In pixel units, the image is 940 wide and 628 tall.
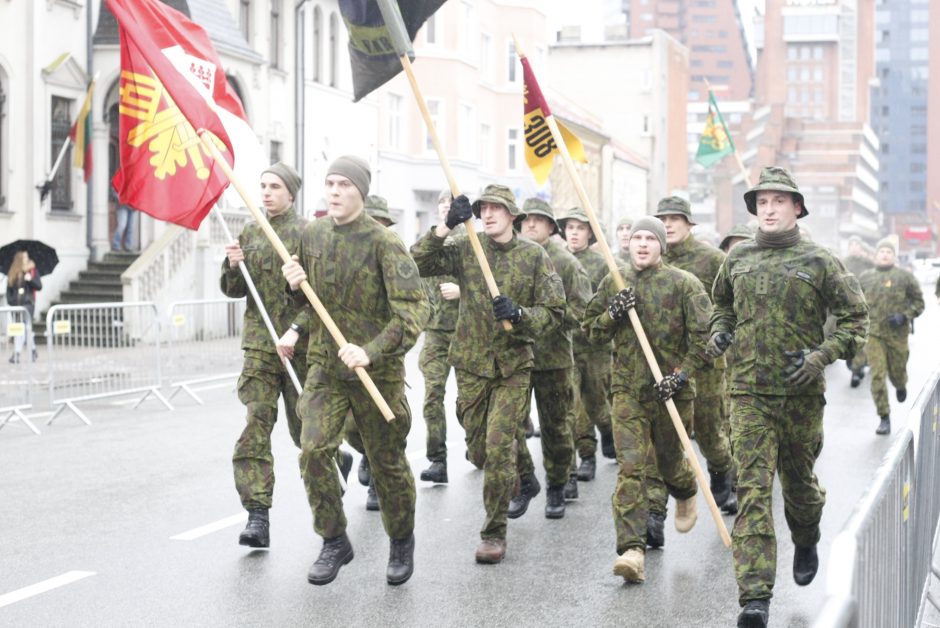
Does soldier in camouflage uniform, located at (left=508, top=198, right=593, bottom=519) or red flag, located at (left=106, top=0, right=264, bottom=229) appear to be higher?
red flag, located at (left=106, top=0, right=264, bottom=229)

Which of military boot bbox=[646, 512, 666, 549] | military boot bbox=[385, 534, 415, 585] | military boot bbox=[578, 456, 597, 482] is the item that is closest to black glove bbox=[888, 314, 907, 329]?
military boot bbox=[578, 456, 597, 482]

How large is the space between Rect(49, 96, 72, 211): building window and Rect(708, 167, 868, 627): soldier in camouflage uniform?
20266mm

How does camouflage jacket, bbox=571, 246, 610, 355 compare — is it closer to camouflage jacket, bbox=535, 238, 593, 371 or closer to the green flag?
camouflage jacket, bbox=535, 238, 593, 371

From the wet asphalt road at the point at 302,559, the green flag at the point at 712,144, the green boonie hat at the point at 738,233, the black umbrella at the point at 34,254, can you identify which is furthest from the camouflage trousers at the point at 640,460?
the green flag at the point at 712,144

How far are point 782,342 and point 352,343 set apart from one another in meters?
2.02

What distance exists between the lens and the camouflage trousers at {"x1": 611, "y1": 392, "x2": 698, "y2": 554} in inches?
284

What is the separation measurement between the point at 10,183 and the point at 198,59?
52.0ft

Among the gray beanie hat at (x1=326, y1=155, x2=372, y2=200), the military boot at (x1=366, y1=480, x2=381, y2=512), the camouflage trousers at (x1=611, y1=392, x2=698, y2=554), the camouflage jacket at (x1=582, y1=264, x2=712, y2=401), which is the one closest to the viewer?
the gray beanie hat at (x1=326, y1=155, x2=372, y2=200)

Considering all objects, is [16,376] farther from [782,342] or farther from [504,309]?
[782,342]

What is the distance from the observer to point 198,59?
9.03 m

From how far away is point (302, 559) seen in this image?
25.1 ft

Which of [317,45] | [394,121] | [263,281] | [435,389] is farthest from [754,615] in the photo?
[394,121]

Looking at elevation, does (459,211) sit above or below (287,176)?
below

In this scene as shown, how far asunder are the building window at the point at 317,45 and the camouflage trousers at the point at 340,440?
29.1 meters
